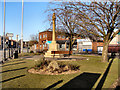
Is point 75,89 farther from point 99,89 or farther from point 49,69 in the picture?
point 49,69

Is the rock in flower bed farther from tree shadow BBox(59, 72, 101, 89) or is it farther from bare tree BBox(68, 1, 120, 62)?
bare tree BBox(68, 1, 120, 62)

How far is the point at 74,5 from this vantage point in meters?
12.6

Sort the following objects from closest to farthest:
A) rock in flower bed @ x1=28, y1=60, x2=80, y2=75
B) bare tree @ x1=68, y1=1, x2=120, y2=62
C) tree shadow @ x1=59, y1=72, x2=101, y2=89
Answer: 1. tree shadow @ x1=59, y1=72, x2=101, y2=89
2. rock in flower bed @ x1=28, y1=60, x2=80, y2=75
3. bare tree @ x1=68, y1=1, x2=120, y2=62

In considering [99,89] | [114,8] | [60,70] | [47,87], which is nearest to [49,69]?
[60,70]

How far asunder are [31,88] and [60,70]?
272 centimetres

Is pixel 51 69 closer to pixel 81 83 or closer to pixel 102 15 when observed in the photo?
pixel 81 83

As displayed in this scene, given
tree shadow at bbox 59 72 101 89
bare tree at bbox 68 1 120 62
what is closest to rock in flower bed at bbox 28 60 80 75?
tree shadow at bbox 59 72 101 89

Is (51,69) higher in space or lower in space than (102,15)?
lower

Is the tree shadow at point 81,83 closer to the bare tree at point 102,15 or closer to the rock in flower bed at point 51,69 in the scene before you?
the rock in flower bed at point 51,69

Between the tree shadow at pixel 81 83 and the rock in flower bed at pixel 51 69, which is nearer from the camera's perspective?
the tree shadow at pixel 81 83

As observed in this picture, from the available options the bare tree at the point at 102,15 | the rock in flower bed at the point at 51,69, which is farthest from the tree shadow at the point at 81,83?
the bare tree at the point at 102,15

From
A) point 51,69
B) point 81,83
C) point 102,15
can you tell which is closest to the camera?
point 81,83

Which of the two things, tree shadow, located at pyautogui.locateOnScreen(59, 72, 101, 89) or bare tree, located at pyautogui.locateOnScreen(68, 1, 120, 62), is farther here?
bare tree, located at pyautogui.locateOnScreen(68, 1, 120, 62)

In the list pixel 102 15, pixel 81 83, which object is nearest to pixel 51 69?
pixel 81 83
